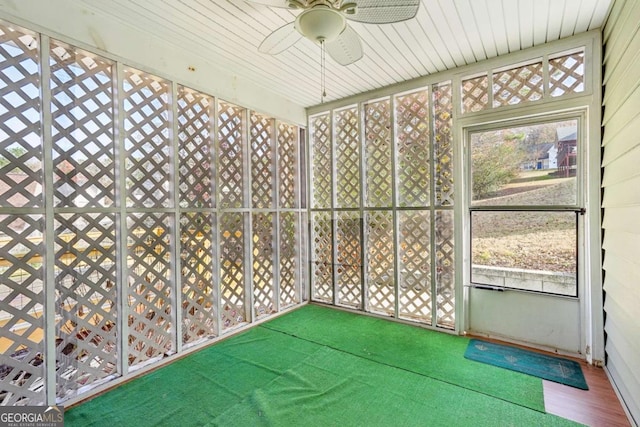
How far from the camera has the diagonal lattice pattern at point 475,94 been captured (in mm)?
2982

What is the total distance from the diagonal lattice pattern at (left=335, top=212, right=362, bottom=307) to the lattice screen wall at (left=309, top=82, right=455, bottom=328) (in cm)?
1

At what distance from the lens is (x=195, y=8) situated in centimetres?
211

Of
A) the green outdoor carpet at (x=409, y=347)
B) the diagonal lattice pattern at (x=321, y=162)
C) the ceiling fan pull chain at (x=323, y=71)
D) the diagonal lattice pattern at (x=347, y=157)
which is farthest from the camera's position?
the diagonal lattice pattern at (x=321, y=162)

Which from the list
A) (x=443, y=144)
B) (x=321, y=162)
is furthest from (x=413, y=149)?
(x=321, y=162)

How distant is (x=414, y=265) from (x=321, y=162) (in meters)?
1.82

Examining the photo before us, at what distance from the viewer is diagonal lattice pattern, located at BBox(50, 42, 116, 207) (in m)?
2.08

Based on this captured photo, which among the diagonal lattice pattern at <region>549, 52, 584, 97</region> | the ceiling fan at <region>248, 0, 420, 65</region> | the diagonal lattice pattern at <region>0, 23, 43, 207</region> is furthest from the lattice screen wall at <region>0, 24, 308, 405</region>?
the diagonal lattice pattern at <region>549, 52, 584, 97</region>

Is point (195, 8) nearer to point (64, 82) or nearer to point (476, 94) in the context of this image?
point (64, 82)

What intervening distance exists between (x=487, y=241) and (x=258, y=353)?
2515mm

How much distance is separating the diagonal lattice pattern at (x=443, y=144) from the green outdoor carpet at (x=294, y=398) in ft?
5.75

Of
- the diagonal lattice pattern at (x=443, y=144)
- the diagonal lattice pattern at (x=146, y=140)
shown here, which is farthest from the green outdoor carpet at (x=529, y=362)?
the diagonal lattice pattern at (x=146, y=140)

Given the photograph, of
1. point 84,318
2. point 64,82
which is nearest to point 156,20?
point 64,82

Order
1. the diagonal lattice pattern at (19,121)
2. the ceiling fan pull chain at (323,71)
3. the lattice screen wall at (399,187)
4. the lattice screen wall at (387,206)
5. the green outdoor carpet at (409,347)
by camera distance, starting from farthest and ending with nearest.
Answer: the lattice screen wall at (387,206) → the lattice screen wall at (399,187) → the ceiling fan pull chain at (323,71) → the green outdoor carpet at (409,347) → the diagonal lattice pattern at (19,121)

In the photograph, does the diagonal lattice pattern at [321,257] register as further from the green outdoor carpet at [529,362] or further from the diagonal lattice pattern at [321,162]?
the green outdoor carpet at [529,362]
